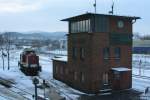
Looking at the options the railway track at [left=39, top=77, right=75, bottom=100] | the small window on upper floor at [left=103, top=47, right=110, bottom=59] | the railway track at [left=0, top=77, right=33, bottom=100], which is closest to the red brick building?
the small window on upper floor at [left=103, top=47, right=110, bottom=59]

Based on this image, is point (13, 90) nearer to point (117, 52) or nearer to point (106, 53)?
point (106, 53)

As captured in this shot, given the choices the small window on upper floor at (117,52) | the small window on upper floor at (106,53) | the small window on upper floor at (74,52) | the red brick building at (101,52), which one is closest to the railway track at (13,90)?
the red brick building at (101,52)

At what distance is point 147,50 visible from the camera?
117 metres

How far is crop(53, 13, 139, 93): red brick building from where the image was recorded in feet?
116

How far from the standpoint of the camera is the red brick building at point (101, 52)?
3538cm

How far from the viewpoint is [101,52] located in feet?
118

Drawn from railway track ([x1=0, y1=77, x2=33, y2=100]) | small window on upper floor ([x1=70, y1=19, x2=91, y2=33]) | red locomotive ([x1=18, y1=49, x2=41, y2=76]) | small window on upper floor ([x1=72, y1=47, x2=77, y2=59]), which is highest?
small window on upper floor ([x1=70, y1=19, x2=91, y2=33])

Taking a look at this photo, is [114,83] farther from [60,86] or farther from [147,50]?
[147,50]

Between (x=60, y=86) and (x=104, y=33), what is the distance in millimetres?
9013

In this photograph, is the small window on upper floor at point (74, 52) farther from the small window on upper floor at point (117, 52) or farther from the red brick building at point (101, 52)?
the small window on upper floor at point (117, 52)

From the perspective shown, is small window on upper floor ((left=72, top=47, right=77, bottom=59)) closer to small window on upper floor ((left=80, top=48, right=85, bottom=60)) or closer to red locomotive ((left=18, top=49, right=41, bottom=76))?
small window on upper floor ((left=80, top=48, right=85, bottom=60))

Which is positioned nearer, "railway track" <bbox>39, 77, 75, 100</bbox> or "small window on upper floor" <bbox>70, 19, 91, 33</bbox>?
"railway track" <bbox>39, 77, 75, 100</bbox>

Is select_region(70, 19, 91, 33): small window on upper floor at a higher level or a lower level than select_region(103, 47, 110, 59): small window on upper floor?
higher

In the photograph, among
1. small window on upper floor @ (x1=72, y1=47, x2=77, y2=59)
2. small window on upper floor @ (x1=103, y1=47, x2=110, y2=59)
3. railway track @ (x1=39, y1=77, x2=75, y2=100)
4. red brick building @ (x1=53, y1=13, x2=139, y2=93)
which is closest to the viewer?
railway track @ (x1=39, y1=77, x2=75, y2=100)
